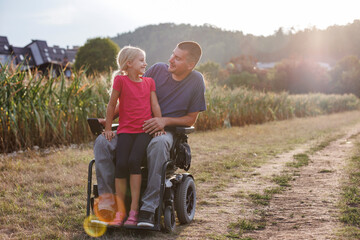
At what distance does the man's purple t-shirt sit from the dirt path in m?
0.98

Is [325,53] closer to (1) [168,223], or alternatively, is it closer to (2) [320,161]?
(2) [320,161]

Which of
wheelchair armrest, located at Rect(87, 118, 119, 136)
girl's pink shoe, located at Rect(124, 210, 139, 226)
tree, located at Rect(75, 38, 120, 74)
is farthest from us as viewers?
tree, located at Rect(75, 38, 120, 74)

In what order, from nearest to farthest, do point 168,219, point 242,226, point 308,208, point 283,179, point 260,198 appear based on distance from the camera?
point 168,219
point 242,226
point 308,208
point 260,198
point 283,179

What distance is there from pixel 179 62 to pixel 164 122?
58 centimetres

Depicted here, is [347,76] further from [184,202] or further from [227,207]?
[184,202]

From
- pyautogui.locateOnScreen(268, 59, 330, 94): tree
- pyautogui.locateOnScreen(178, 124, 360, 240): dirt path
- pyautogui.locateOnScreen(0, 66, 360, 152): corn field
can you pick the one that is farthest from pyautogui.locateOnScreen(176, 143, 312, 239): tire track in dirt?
pyautogui.locateOnScreen(268, 59, 330, 94): tree

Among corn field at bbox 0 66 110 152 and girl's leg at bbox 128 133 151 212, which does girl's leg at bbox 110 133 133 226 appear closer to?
girl's leg at bbox 128 133 151 212

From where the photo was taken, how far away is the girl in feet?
9.50

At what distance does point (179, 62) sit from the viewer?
3.37 m

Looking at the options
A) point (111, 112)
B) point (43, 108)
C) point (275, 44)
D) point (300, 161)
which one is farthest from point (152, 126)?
point (275, 44)

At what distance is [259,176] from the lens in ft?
17.4

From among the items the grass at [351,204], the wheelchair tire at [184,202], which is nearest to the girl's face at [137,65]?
the wheelchair tire at [184,202]

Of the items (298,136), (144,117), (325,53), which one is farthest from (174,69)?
(325,53)

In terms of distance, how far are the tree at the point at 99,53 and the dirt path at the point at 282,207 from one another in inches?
761
